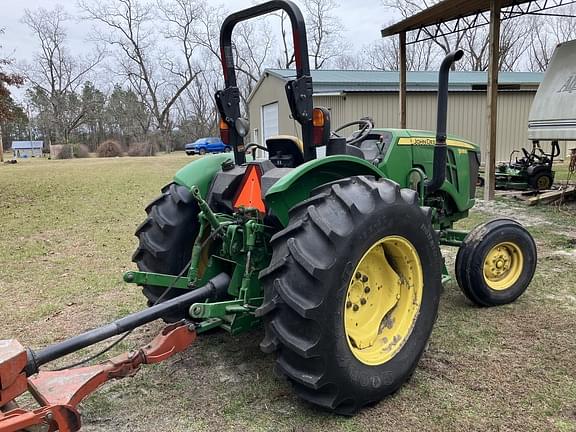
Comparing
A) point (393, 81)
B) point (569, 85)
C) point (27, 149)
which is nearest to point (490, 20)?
point (569, 85)

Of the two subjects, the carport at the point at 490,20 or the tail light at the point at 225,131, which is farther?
the carport at the point at 490,20

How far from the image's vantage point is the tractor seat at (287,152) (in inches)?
132

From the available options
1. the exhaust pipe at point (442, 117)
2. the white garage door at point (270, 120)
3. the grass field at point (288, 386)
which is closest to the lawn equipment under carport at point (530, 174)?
the grass field at point (288, 386)

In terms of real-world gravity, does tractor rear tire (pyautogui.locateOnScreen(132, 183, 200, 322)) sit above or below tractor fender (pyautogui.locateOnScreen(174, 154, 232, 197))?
below

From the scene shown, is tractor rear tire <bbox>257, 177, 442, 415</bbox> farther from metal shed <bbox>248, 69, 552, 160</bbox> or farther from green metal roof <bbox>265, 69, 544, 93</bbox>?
green metal roof <bbox>265, 69, 544, 93</bbox>

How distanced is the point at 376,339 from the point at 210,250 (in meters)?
1.25

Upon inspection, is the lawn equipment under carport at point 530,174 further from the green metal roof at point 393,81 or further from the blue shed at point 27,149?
the blue shed at point 27,149

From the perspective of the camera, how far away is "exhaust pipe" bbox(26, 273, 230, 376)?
222 centimetres

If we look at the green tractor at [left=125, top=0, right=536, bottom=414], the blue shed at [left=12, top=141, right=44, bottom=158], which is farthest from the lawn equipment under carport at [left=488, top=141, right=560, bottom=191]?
the blue shed at [left=12, top=141, right=44, bottom=158]

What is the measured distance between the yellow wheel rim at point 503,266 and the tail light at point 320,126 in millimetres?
1912

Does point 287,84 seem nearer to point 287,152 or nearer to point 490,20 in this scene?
point 287,152

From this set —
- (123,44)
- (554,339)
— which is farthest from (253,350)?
(123,44)

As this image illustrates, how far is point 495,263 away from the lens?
4.07 metres

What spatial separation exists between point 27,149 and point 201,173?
52.7 metres
